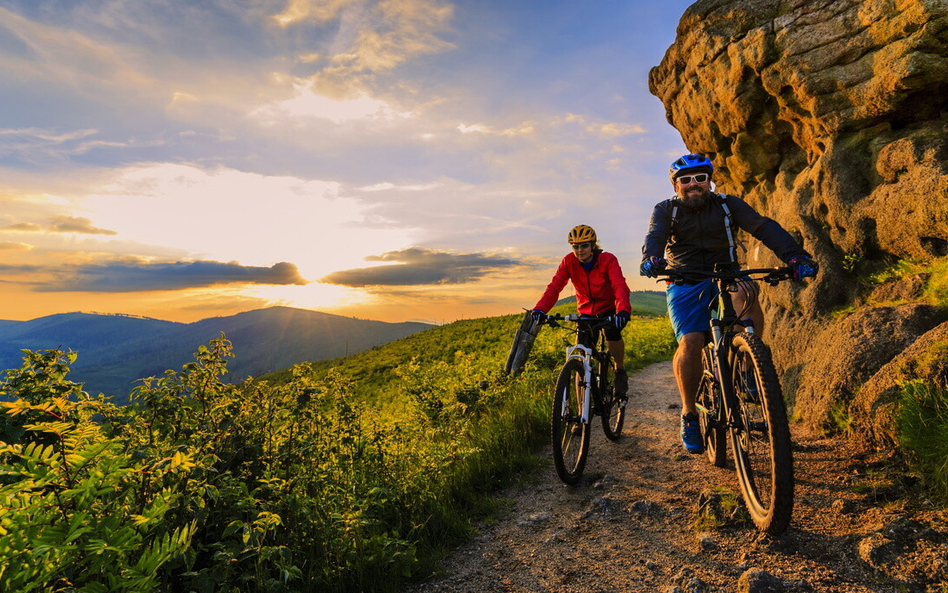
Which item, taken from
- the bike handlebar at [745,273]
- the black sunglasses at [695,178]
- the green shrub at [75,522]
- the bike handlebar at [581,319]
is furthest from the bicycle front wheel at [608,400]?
the green shrub at [75,522]

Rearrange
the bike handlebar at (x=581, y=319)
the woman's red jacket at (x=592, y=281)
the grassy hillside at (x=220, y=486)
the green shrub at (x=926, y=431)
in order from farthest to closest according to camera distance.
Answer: the woman's red jacket at (x=592, y=281), the bike handlebar at (x=581, y=319), the green shrub at (x=926, y=431), the grassy hillside at (x=220, y=486)

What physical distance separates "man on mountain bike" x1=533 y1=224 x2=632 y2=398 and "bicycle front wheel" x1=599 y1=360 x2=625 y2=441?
17 cm

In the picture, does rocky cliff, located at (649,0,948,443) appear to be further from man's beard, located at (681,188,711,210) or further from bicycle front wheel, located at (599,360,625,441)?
man's beard, located at (681,188,711,210)

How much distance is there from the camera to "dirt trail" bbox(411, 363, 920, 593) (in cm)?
325

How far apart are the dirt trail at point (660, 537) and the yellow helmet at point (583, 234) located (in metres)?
2.86

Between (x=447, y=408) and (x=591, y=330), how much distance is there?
3.45 m

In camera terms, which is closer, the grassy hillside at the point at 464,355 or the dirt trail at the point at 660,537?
the dirt trail at the point at 660,537

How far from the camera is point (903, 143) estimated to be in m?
6.45

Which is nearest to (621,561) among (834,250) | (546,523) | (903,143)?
(546,523)

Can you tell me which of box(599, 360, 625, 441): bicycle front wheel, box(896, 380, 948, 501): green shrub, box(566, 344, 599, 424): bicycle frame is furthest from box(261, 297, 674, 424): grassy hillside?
box(896, 380, 948, 501): green shrub

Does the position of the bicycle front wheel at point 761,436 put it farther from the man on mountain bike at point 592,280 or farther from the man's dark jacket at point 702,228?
the man on mountain bike at point 592,280

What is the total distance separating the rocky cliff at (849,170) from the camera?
512 centimetres

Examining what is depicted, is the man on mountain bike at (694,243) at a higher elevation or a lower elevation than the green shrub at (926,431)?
higher

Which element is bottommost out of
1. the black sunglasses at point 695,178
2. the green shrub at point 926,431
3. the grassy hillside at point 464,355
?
the grassy hillside at point 464,355
